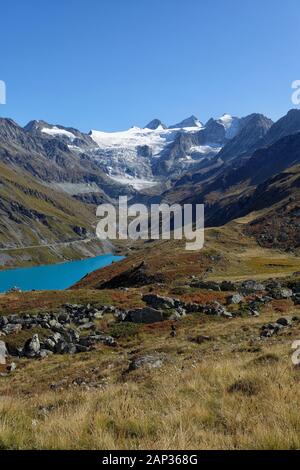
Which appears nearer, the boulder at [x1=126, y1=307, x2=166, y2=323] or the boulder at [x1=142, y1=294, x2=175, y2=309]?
the boulder at [x1=126, y1=307, x2=166, y2=323]

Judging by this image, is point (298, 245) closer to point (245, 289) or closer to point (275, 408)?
point (245, 289)

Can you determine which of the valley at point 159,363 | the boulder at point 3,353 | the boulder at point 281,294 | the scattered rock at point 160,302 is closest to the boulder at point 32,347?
the valley at point 159,363

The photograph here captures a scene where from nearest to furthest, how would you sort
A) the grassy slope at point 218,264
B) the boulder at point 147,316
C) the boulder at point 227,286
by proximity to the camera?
the boulder at point 147,316, the boulder at point 227,286, the grassy slope at point 218,264

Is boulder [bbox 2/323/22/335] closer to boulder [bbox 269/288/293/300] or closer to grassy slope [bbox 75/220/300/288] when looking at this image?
boulder [bbox 269/288/293/300]

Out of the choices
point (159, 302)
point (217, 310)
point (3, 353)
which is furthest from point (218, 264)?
point (3, 353)

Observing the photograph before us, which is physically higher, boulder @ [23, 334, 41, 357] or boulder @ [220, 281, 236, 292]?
boulder @ [220, 281, 236, 292]

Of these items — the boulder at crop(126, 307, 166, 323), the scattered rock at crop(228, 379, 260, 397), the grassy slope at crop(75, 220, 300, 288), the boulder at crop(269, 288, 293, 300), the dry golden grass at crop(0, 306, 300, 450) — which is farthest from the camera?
the grassy slope at crop(75, 220, 300, 288)

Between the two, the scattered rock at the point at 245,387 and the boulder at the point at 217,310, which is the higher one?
the scattered rock at the point at 245,387

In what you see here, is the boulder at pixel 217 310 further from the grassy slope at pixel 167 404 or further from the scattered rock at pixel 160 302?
the grassy slope at pixel 167 404

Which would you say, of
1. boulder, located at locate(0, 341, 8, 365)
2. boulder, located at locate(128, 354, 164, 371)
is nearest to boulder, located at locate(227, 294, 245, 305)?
boulder, located at locate(0, 341, 8, 365)

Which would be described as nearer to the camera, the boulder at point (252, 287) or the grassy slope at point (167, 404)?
the grassy slope at point (167, 404)

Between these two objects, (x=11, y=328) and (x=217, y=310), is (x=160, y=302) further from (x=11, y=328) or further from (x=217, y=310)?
(x=11, y=328)
